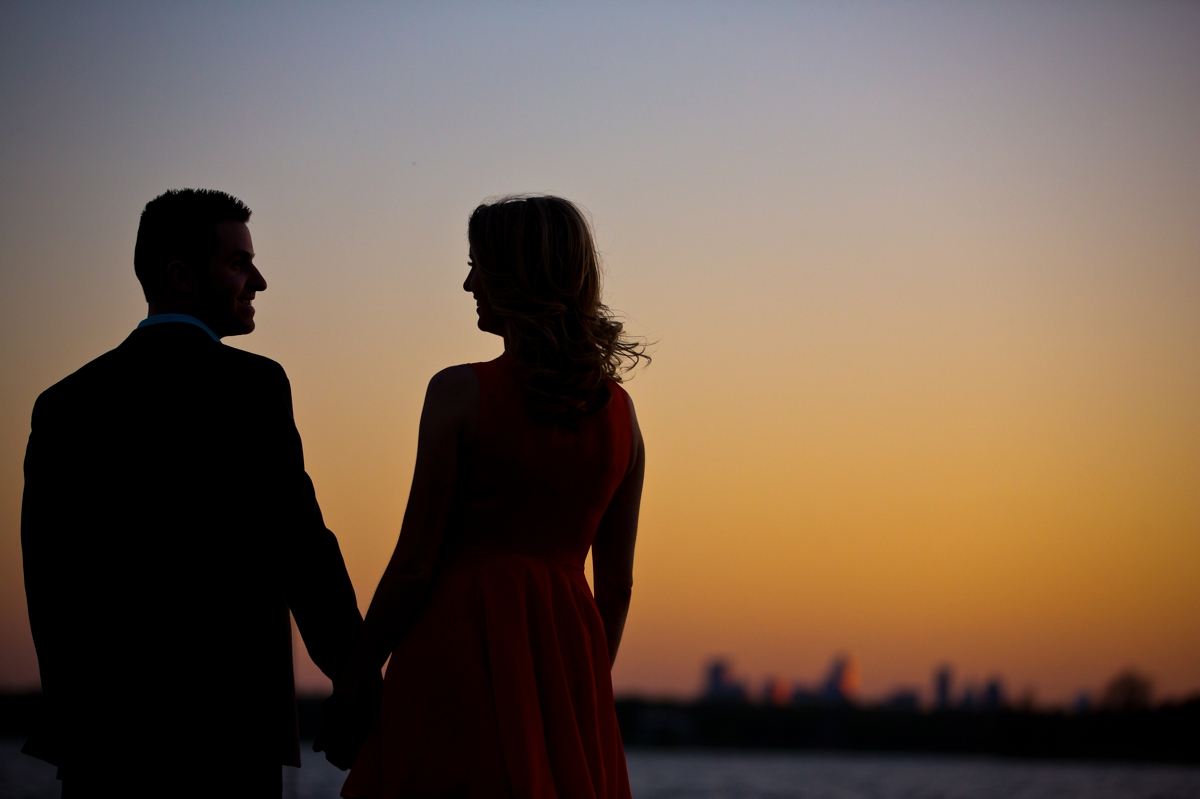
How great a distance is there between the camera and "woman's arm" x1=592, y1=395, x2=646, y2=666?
2893mm

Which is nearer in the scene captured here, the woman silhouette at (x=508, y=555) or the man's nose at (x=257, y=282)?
the woman silhouette at (x=508, y=555)

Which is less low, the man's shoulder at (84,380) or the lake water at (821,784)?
the man's shoulder at (84,380)

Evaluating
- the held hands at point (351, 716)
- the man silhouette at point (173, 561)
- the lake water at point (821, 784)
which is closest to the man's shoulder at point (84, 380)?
the man silhouette at point (173, 561)

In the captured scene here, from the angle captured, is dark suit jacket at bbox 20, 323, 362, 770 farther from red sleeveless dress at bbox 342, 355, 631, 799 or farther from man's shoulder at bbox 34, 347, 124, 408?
red sleeveless dress at bbox 342, 355, 631, 799

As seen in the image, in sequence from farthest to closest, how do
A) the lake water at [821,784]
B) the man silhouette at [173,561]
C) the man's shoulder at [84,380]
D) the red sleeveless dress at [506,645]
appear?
the lake water at [821,784] < the man's shoulder at [84,380] < the man silhouette at [173,561] < the red sleeveless dress at [506,645]

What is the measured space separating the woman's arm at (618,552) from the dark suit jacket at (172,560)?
0.65 m

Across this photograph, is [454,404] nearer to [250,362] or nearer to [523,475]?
[523,475]

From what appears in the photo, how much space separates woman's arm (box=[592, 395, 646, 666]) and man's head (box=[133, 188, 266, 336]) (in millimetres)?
1106

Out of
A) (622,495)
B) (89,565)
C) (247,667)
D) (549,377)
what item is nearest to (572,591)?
(622,495)

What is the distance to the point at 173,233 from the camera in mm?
2904

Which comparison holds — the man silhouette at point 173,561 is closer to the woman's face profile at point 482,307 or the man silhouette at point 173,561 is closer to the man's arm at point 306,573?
the man's arm at point 306,573

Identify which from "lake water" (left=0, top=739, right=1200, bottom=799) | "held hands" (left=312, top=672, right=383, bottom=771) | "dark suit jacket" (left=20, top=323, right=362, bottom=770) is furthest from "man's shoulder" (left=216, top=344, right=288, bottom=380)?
"lake water" (left=0, top=739, right=1200, bottom=799)

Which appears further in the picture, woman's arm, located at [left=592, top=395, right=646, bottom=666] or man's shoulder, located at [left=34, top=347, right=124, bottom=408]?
woman's arm, located at [left=592, top=395, right=646, bottom=666]

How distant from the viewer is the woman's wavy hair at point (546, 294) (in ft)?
8.41
